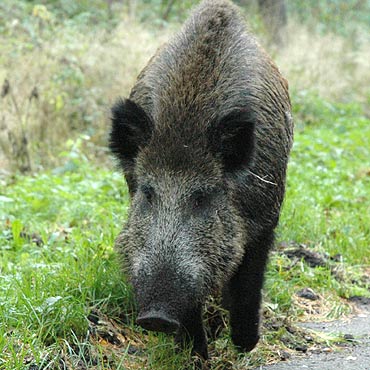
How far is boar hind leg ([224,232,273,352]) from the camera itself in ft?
16.5

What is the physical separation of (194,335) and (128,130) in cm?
131

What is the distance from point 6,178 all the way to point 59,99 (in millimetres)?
2040

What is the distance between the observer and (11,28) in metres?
12.8

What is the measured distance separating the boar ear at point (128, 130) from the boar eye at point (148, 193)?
0.29 metres

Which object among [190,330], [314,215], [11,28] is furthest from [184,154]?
[11,28]

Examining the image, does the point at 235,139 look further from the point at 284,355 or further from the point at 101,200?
the point at 101,200

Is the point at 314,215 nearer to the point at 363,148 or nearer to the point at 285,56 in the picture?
the point at 363,148

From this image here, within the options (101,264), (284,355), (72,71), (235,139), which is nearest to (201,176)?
(235,139)

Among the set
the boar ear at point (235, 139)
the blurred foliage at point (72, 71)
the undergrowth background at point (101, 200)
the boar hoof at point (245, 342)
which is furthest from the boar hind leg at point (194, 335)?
the blurred foliage at point (72, 71)

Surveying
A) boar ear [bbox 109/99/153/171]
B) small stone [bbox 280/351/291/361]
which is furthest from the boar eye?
small stone [bbox 280/351/291/361]

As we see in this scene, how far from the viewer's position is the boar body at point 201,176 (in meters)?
4.25

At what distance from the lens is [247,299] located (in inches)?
200

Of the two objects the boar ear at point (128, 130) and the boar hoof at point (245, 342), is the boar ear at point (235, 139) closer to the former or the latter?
the boar ear at point (128, 130)

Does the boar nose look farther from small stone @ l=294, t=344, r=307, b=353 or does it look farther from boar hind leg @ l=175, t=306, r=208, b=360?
small stone @ l=294, t=344, r=307, b=353
